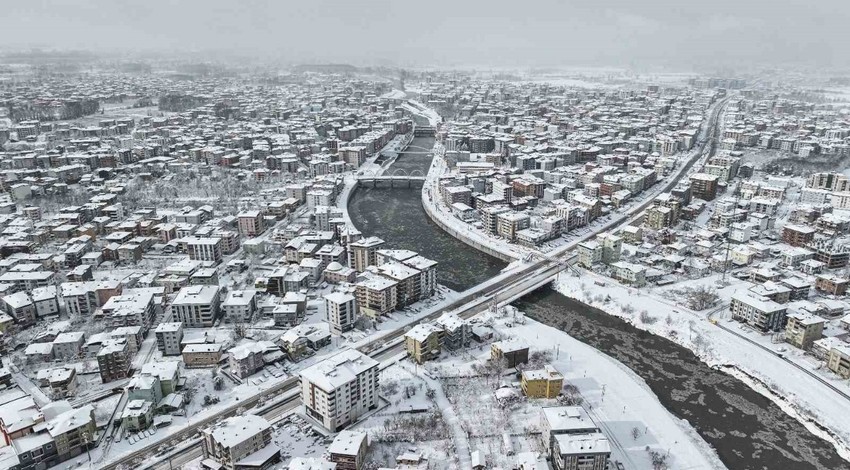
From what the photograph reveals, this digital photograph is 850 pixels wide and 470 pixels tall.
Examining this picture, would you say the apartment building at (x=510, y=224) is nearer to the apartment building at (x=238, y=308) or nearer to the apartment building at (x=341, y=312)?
the apartment building at (x=341, y=312)

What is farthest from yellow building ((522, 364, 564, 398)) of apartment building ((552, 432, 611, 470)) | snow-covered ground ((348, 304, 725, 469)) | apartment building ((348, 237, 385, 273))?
apartment building ((348, 237, 385, 273))

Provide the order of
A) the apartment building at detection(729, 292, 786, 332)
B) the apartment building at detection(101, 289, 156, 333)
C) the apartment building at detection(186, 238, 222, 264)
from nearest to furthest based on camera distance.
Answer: the apartment building at detection(101, 289, 156, 333)
the apartment building at detection(729, 292, 786, 332)
the apartment building at detection(186, 238, 222, 264)

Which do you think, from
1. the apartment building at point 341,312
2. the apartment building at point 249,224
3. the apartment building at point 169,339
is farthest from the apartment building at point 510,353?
the apartment building at point 249,224

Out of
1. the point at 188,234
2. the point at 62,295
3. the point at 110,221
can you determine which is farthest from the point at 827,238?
the point at 110,221

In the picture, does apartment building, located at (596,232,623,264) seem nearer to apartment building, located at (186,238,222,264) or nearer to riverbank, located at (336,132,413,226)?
riverbank, located at (336,132,413,226)

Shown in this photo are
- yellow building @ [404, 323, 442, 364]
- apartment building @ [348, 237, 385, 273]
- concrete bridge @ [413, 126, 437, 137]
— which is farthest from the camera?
concrete bridge @ [413, 126, 437, 137]
